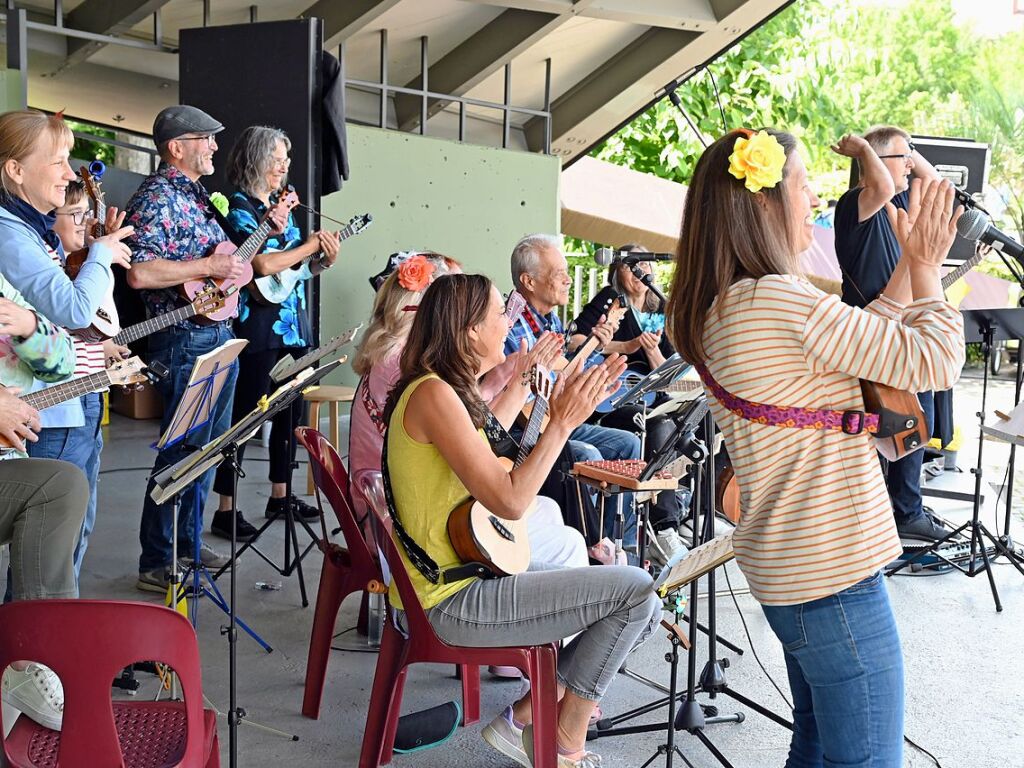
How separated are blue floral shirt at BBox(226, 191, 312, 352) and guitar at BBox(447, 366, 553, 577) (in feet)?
8.02

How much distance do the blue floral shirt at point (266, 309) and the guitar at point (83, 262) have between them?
0.67 m

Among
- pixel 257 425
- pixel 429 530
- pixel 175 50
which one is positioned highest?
pixel 175 50

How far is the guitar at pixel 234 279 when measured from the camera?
4441 mm

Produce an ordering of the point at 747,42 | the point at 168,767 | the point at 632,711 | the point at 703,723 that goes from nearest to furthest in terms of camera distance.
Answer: the point at 168,767, the point at 703,723, the point at 632,711, the point at 747,42

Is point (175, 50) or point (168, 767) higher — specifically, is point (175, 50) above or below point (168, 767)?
above

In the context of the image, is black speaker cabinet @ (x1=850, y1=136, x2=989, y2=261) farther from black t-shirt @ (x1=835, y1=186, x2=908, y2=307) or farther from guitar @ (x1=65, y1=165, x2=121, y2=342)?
guitar @ (x1=65, y1=165, x2=121, y2=342)

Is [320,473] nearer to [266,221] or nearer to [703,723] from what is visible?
[703,723]

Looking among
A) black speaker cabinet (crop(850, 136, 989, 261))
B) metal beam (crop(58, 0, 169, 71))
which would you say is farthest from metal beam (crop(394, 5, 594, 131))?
black speaker cabinet (crop(850, 136, 989, 261))

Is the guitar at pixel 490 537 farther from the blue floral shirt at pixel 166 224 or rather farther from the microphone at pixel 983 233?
the blue floral shirt at pixel 166 224

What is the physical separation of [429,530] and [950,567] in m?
3.42

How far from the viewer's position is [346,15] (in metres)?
7.52

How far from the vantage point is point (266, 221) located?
4910 millimetres

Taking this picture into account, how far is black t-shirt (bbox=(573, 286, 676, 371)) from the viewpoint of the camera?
5246mm

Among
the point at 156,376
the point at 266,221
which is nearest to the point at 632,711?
the point at 156,376
